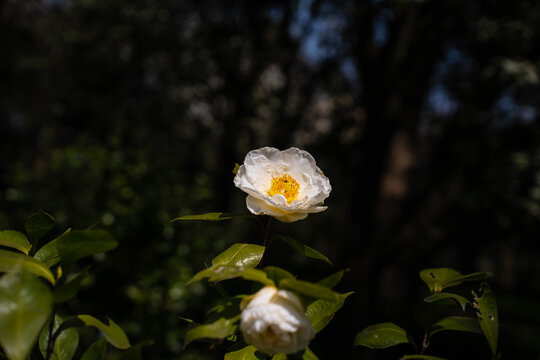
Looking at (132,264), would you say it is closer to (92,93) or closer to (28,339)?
(28,339)

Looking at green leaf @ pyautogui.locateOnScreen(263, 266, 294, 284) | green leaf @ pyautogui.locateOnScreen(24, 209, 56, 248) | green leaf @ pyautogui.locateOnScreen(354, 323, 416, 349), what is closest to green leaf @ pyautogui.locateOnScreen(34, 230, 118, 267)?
green leaf @ pyautogui.locateOnScreen(24, 209, 56, 248)

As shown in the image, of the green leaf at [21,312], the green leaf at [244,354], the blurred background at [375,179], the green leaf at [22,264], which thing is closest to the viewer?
the green leaf at [21,312]

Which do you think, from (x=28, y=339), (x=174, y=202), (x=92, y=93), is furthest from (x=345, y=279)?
(x=92, y=93)

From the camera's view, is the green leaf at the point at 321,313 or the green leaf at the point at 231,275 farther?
the green leaf at the point at 321,313

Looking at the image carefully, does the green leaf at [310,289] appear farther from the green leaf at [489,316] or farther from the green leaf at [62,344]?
the green leaf at [62,344]

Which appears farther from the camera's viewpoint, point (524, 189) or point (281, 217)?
point (524, 189)

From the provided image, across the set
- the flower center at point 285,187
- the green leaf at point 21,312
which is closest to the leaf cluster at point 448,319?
the flower center at point 285,187
